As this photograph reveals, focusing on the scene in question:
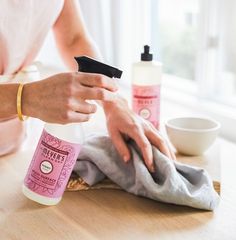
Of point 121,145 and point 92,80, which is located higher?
point 92,80

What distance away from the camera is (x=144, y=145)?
3.54 feet

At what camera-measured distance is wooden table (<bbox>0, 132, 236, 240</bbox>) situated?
0.92 meters

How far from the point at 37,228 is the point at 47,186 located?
0.08 metres

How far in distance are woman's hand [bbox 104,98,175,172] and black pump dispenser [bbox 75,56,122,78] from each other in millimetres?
217

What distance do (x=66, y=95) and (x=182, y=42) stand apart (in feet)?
3.75

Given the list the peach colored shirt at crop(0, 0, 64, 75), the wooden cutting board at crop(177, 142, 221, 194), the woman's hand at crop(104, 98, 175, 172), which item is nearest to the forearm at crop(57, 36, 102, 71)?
the peach colored shirt at crop(0, 0, 64, 75)

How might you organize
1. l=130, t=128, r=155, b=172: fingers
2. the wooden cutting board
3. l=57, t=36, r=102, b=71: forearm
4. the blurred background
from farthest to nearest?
the blurred background < l=57, t=36, r=102, b=71: forearm < the wooden cutting board < l=130, t=128, r=155, b=172: fingers

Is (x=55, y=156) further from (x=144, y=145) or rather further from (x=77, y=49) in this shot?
(x=77, y=49)

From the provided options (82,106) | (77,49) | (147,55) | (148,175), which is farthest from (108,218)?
(77,49)

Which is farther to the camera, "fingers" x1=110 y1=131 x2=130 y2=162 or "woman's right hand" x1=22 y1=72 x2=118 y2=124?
"fingers" x1=110 y1=131 x2=130 y2=162

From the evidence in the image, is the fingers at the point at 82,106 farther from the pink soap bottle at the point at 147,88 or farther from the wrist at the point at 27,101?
the pink soap bottle at the point at 147,88

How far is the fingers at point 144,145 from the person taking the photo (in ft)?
3.49

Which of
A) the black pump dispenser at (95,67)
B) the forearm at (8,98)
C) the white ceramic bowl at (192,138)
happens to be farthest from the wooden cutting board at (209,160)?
the forearm at (8,98)

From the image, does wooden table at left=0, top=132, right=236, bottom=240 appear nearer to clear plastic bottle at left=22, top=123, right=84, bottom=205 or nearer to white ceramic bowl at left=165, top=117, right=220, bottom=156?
clear plastic bottle at left=22, top=123, right=84, bottom=205
